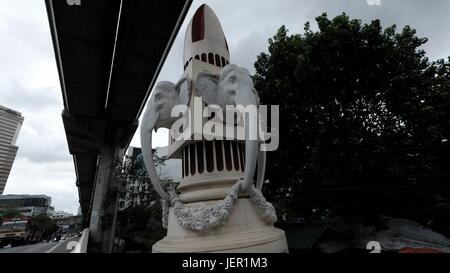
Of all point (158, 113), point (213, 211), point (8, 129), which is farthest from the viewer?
point (8, 129)

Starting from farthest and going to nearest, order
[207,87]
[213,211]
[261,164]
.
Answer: [261,164] → [207,87] → [213,211]

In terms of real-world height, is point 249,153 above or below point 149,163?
below

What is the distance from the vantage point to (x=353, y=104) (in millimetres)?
11258

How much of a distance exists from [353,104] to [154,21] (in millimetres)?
9727

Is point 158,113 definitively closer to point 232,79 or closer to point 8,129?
point 232,79

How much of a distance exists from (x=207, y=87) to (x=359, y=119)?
362 inches

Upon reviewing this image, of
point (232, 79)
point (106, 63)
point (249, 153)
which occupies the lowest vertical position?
point (249, 153)

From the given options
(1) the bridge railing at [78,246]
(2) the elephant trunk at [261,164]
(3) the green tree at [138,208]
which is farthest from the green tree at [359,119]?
(1) the bridge railing at [78,246]

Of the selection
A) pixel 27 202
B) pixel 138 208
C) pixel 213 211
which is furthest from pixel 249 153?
pixel 27 202

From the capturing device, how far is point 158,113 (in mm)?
4695

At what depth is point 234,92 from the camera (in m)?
4.05

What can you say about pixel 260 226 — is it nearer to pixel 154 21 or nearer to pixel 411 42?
pixel 154 21

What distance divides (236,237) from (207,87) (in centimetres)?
246

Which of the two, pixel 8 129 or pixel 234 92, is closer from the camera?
pixel 234 92
